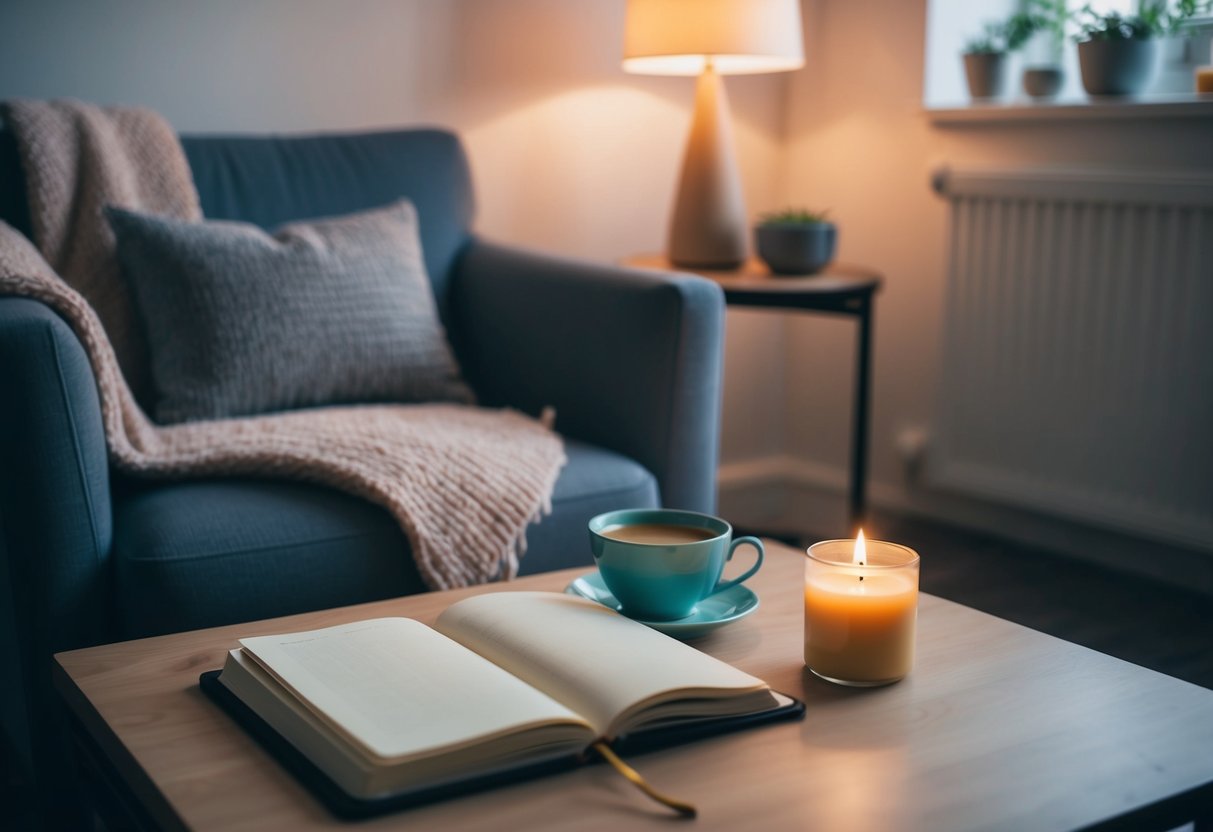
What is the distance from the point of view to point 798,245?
2172 millimetres

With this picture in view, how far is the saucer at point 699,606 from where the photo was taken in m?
0.99

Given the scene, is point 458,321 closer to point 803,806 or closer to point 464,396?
point 464,396

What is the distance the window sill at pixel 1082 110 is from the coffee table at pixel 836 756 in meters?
1.44

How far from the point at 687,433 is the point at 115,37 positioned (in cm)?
117

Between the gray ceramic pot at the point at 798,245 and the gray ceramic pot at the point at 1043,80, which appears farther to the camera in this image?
the gray ceramic pot at the point at 1043,80

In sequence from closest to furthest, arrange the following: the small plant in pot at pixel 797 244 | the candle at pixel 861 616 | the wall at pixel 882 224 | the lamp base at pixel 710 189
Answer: the candle at pixel 861 616
the small plant in pot at pixel 797 244
the lamp base at pixel 710 189
the wall at pixel 882 224

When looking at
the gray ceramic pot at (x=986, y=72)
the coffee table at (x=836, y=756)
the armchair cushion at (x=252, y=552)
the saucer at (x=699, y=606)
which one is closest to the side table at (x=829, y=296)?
the gray ceramic pot at (x=986, y=72)

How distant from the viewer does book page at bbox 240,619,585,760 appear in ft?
2.46

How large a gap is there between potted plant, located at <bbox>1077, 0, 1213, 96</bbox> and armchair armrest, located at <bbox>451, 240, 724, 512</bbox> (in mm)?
991

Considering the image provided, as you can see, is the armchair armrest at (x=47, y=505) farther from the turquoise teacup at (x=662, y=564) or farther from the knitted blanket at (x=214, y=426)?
the turquoise teacup at (x=662, y=564)

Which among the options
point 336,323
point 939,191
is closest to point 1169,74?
point 939,191

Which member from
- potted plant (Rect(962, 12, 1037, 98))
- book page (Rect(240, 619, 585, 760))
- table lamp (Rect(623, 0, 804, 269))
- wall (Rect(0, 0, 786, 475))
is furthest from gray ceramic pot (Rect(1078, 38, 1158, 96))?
book page (Rect(240, 619, 585, 760))

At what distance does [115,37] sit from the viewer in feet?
6.72

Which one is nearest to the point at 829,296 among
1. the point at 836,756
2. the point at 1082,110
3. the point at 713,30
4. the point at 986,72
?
the point at 713,30
